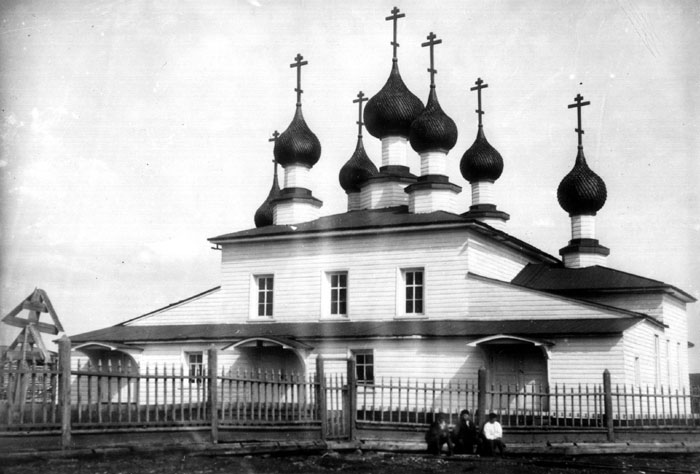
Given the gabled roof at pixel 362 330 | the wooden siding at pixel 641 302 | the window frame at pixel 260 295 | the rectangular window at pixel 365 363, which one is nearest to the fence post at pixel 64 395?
the gabled roof at pixel 362 330

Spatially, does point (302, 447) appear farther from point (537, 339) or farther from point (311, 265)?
point (311, 265)

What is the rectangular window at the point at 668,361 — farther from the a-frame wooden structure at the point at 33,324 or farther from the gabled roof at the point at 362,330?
the a-frame wooden structure at the point at 33,324

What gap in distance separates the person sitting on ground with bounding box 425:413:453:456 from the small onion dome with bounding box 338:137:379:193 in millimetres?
19527

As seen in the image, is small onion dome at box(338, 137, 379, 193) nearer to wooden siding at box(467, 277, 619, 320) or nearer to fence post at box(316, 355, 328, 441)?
wooden siding at box(467, 277, 619, 320)

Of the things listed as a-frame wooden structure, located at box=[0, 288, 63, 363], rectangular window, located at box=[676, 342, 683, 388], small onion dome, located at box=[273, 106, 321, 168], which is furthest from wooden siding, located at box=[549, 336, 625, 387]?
a-frame wooden structure, located at box=[0, 288, 63, 363]

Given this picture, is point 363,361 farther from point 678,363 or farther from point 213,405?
point 213,405

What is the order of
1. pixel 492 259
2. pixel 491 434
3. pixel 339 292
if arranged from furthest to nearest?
pixel 492 259, pixel 339 292, pixel 491 434

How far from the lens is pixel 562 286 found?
31.4 meters

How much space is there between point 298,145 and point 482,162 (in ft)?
22.5

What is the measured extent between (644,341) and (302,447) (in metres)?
14.3

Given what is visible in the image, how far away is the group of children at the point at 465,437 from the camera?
667 inches

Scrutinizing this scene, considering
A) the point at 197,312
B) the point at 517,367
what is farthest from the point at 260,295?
the point at 517,367

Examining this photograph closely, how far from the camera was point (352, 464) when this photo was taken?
14.5 meters

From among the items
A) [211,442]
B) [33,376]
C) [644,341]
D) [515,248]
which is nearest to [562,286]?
[515,248]
